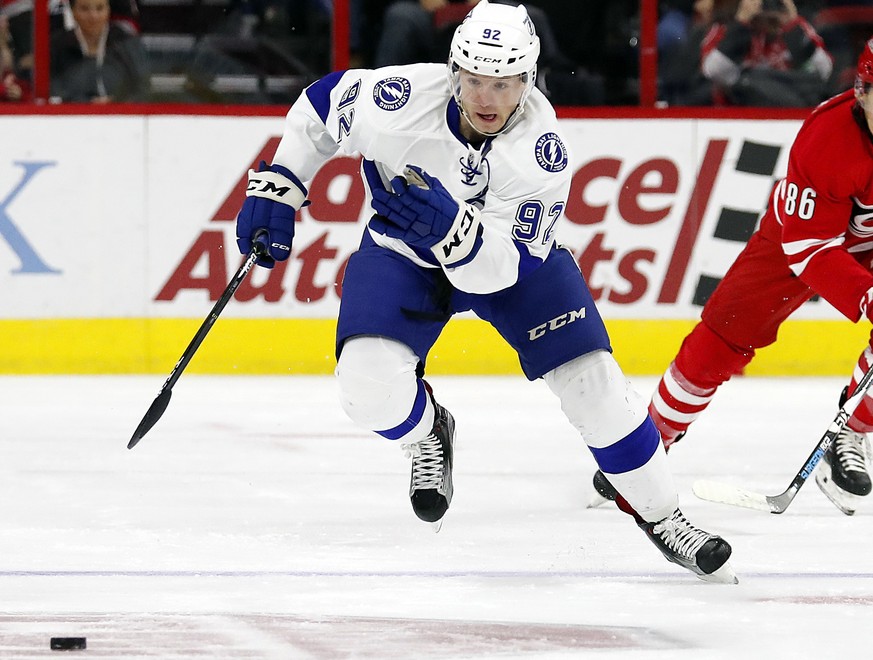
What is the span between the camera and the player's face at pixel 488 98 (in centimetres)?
273

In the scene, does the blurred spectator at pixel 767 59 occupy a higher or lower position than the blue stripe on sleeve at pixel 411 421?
lower

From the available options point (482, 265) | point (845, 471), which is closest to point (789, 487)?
point (845, 471)

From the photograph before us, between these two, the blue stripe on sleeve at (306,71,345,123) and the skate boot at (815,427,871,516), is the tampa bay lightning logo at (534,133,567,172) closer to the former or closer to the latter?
the blue stripe on sleeve at (306,71,345,123)

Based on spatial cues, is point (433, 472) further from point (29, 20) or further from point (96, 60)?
point (29, 20)

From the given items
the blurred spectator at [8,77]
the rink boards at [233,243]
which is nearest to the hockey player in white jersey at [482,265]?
the rink boards at [233,243]

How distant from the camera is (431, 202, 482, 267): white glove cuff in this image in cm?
268

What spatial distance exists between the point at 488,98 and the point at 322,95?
1.63ft

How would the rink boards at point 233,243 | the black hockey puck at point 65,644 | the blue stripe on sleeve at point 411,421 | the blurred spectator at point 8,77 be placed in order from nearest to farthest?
the black hockey puck at point 65,644 < the blue stripe on sleeve at point 411,421 < the rink boards at point 233,243 < the blurred spectator at point 8,77

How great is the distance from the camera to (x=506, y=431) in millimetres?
4574

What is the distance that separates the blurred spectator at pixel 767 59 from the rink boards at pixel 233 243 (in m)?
0.25

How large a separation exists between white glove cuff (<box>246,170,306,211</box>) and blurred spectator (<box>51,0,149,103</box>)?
2.75 m

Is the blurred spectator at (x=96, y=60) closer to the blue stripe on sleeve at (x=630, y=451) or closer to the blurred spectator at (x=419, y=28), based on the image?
the blurred spectator at (x=419, y=28)

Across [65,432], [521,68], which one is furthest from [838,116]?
[65,432]

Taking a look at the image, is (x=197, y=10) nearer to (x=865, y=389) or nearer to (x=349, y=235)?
(x=349, y=235)
